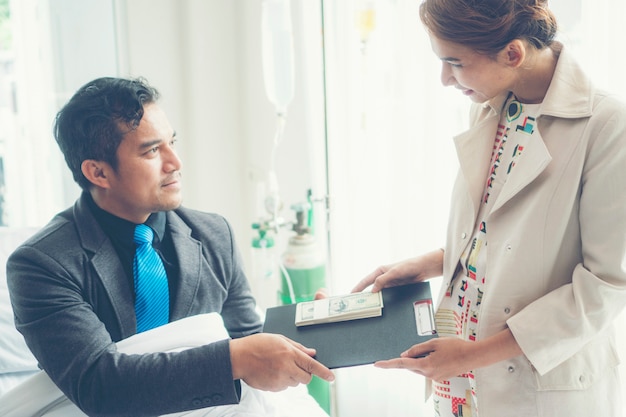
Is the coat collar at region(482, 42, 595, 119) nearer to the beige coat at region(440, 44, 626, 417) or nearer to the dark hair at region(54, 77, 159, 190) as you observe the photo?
the beige coat at region(440, 44, 626, 417)

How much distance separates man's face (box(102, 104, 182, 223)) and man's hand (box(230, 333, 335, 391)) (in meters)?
0.41

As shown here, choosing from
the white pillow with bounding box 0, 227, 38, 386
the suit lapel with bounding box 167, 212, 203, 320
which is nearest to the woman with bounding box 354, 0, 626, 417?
the suit lapel with bounding box 167, 212, 203, 320

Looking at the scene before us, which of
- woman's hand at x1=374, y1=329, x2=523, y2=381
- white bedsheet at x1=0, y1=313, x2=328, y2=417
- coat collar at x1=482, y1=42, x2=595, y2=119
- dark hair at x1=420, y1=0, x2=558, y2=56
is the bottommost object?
white bedsheet at x1=0, y1=313, x2=328, y2=417

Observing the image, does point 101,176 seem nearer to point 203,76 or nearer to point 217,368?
point 217,368

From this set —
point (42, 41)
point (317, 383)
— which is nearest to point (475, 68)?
point (317, 383)

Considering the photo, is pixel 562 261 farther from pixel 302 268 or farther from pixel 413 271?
pixel 302 268

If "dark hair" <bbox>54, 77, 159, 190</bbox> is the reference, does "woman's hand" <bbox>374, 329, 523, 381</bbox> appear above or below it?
below

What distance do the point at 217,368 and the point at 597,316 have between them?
0.74 metres

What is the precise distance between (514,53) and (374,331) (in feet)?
2.01

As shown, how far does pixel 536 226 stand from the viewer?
50.4 inches

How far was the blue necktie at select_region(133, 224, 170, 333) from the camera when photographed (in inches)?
62.2

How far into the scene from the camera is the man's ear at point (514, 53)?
4.19 ft

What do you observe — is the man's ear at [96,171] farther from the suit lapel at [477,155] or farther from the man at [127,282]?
the suit lapel at [477,155]

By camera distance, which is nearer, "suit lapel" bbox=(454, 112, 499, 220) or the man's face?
"suit lapel" bbox=(454, 112, 499, 220)
